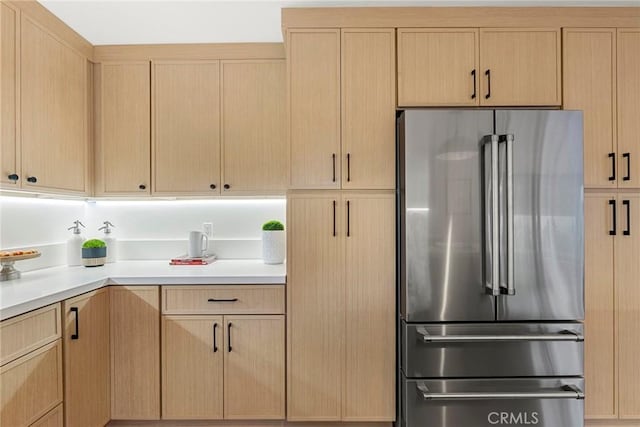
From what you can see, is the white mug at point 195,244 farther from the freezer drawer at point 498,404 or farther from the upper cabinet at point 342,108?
the freezer drawer at point 498,404

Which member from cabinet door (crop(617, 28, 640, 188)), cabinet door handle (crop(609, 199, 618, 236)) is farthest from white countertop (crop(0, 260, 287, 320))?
cabinet door (crop(617, 28, 640, 188))

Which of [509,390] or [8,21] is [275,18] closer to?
[8,21]

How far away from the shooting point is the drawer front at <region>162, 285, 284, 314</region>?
199cm

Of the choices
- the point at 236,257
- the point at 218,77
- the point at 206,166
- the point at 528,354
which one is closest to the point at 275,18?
the point at 218,77

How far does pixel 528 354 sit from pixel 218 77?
97.7 inches

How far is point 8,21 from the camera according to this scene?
1755mm

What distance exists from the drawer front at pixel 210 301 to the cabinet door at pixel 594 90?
6.26ft

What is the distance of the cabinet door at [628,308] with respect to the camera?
197 centimetres

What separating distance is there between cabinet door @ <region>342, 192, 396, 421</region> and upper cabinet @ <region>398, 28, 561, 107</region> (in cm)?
65

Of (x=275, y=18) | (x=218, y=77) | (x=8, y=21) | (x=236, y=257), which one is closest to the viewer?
(x=8, y=21)

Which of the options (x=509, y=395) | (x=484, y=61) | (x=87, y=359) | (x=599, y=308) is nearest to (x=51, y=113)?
(x=87, y=359)

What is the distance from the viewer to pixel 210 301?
1.99m

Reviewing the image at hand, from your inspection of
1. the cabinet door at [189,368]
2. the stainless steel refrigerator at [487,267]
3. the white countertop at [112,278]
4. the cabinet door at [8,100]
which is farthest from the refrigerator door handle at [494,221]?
the cabinet door at [8,100]

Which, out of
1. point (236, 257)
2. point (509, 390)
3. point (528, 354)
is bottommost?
point (509, 390)
